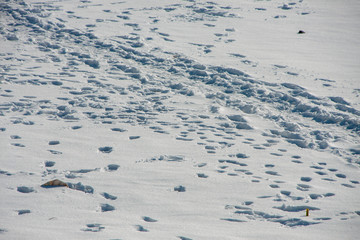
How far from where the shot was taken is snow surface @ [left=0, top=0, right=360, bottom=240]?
10.7 ft

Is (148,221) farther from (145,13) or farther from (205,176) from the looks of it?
(145,13)

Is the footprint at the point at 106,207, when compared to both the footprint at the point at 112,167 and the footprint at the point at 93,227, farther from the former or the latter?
the footprint at the point at 112,167

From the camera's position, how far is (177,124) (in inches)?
202

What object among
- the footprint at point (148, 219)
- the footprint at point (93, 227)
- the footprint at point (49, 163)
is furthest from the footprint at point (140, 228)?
the footprint at point (49, 163)

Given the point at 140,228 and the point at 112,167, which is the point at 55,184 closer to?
the point at 112,167

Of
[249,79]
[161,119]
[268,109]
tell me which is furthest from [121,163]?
[249,79]

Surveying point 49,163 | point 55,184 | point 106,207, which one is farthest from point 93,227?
point 49,163

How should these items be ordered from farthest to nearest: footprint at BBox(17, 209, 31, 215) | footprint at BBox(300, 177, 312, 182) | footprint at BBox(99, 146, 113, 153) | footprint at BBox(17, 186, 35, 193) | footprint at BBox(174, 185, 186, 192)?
footprint at BBox(99, 146, 113, 153), footprint at BBox(300, 177, 312, 182), footprint at BBox(174, 185, 186, 192), footprint at BBox(17, 186, 35, 193), footprint at BBox(17, 209, 31, 215)

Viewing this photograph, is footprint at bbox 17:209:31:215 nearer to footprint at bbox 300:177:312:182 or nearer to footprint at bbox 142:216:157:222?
footprint at bbox 142:216:157:222

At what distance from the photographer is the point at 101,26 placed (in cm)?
879

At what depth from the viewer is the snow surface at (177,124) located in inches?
129

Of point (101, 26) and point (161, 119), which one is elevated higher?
point (101, 26)

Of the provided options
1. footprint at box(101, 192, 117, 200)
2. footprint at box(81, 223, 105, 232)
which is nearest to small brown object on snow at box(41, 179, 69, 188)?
footprint at box(101, 192, 117, 200)

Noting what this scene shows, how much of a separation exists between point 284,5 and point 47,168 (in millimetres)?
8450
